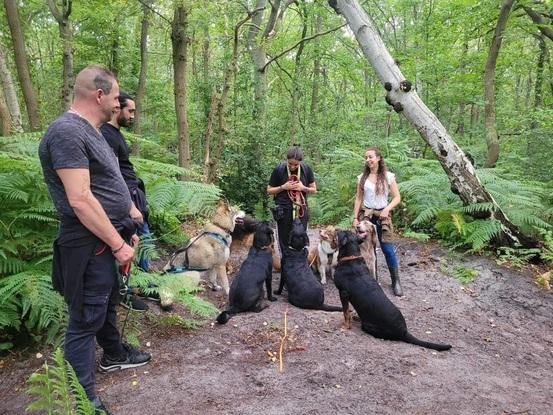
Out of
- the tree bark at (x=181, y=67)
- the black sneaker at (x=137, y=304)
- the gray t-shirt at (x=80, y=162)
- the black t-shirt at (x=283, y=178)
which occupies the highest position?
the tree bark at (x=181, y=67)

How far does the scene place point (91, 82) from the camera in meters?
2.56

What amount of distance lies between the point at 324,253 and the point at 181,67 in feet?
14.6

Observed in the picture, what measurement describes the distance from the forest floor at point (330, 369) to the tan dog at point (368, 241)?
2.44 feet

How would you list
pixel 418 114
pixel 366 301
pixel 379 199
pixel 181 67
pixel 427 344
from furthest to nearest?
pixel 181 67
pixel 418 114
pixel 379 199
pixel 366 301
pixel 427 344

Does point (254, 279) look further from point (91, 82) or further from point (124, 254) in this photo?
point (91, 82)

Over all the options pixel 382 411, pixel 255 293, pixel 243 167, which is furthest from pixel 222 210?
pixel 243 167

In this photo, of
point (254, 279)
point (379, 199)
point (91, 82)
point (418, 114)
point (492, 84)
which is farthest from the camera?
point (492, 84)

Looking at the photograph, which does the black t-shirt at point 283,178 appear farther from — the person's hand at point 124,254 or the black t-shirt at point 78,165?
the person's hand at point 124,254

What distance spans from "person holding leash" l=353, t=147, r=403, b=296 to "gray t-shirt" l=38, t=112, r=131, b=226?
363cm

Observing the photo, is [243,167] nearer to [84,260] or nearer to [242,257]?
[242,257]

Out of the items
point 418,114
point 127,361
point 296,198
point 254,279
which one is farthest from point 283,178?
point 127,361

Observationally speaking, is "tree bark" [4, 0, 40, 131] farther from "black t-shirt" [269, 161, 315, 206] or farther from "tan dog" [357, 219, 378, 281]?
"tan dog" [357, 219, 378, 281]

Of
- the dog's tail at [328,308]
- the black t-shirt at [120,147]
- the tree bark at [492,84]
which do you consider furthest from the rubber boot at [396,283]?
the tree bark at [492,84]

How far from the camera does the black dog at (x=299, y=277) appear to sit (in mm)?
4859
